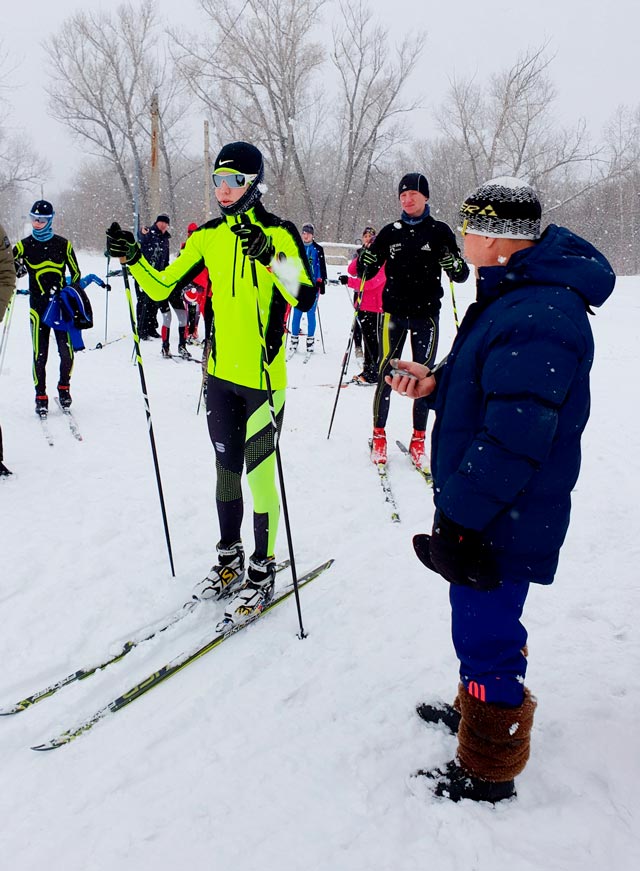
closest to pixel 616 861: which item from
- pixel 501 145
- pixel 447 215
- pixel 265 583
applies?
pixel 265 583

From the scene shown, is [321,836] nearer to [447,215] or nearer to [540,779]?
[540,779]

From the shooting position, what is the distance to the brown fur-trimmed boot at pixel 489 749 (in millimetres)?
1799

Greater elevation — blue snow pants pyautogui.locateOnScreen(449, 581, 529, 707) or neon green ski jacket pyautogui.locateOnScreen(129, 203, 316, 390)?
neon green ski jacket pyautogui.locateOnScreen(129, 203, 316, 390)

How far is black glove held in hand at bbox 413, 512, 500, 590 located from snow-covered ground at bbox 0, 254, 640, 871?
822mm

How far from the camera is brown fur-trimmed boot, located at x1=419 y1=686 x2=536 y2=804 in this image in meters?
1.80

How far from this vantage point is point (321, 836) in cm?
181

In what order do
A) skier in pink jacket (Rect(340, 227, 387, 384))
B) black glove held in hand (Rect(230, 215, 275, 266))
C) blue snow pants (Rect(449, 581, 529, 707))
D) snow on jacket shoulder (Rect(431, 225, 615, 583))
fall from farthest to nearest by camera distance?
1. skier in pink jacket (Rect(340, 227, 387, 384))
2. black glove held in hand (Rect(230, 215, 275, 266))
3. blue snow pants (Rect(449, 581, 529, 707))
4. snow on jacket shoulder (Rect(431, 225, 615, 583))

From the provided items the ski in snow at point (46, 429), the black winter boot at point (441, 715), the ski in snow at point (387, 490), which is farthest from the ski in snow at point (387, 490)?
the ski in snow at point (46, 429)

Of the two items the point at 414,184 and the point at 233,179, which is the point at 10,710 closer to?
the point at 233,179

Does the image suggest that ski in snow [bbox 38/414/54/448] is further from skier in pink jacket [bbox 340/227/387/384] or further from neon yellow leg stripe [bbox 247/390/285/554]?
skier in pink jacket [bbox 340/227/387/384]

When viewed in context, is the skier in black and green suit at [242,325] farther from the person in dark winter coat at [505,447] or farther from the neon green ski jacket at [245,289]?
the person in dark winter coat at [505,447]

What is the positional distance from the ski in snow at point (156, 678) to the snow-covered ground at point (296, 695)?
0.04 m

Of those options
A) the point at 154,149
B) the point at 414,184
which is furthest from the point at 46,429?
the point at 154,149

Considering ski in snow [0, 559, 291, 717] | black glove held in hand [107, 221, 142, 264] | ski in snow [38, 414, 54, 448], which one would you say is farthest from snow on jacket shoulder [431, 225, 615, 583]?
ski in snow [38, 414, 54, 448]
